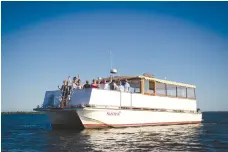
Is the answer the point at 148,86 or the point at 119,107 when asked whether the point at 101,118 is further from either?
the point at 148,86

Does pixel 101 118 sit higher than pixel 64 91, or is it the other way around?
pixel 64 91

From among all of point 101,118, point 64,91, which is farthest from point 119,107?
point 64,91

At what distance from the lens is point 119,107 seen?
20750 mm

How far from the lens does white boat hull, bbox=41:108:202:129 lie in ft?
62.4

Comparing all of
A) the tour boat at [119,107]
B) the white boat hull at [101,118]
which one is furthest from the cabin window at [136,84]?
the white boat hull at [101,118]

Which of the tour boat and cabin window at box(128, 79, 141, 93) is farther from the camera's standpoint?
cabin window at box(128, 79, 141, 93)

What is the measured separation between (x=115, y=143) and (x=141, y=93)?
10.1 metres

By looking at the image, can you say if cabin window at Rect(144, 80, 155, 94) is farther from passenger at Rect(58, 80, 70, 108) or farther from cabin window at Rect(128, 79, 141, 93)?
passenger at Rect(58, 80, 70, 108)

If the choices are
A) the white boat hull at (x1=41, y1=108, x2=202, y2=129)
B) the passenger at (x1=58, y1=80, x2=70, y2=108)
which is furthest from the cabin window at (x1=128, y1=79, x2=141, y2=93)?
the passenger at (x1=58, y1=80, x2=70, y2=108)

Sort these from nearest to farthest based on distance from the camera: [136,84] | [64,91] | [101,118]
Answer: [101,118] < [64,91] < [136,84]

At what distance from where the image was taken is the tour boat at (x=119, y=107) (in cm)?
1909

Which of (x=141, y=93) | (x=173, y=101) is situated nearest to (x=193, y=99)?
(x=173, y=101)

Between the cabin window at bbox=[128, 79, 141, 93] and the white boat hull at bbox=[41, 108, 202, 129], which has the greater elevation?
the cabin window at bbox=[128, 79, 141, 93]

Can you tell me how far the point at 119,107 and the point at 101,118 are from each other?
1877mm
